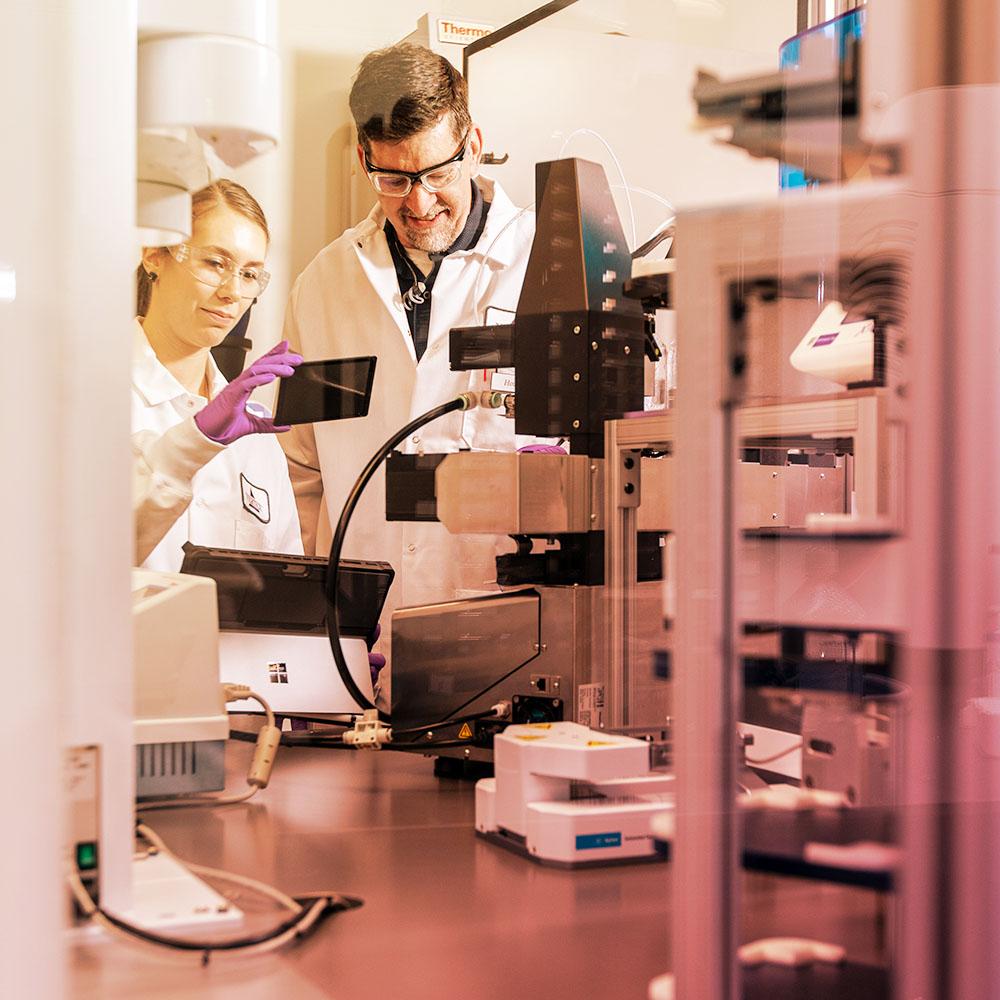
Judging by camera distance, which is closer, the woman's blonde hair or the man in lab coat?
the woman's blonde hair

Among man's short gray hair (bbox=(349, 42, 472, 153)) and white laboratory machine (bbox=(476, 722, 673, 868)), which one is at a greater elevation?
man's short gray hair (bbox=(349, 42, 472, 153))

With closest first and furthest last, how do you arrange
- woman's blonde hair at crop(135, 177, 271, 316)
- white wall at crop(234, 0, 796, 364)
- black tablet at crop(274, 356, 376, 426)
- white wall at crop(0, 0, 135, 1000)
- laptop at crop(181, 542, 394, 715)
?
white wall at crop(0, 0, 135, 1000), woman's blonde hair at crop(135, 177, 271, 316), white wall at crop(234, 0, 796, 364), laptop at crop(181, 542, 394, 715), black tablet at crop(274, 356, 376, 426)

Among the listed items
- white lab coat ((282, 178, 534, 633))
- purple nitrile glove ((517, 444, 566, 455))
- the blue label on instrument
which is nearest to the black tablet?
white lab coat ((282, 178, 534, 633))

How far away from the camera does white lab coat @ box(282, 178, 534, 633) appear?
3.95 ft

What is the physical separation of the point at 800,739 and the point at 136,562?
557mm

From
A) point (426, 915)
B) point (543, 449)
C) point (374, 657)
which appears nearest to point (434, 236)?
point (543, 449)

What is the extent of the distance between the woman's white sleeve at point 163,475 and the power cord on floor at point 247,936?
9.2 inches

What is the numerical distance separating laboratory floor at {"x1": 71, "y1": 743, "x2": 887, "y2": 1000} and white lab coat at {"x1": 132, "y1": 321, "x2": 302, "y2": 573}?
23 centimetres

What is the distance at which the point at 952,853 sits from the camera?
831 millimetres

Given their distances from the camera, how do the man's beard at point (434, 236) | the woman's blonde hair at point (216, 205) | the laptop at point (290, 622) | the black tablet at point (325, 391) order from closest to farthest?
1. the woman's blonde hair at point (216, 205)
2. the laptop at point (290, 622)
3. the man's beard at point (434, 236)
4. the black tablet at point (325, 391)

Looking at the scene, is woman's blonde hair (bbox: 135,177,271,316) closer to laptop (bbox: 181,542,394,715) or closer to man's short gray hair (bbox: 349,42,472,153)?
man's short gray hair (bbox: 349,42,472,153)

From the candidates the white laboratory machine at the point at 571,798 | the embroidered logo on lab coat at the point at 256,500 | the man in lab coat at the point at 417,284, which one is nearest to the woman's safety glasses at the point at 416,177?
the man in lab coat at the point at 417,284

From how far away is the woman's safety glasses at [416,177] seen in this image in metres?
1.19

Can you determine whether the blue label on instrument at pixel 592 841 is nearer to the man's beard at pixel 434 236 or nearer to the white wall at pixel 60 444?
the white wall at pixel 60 444
